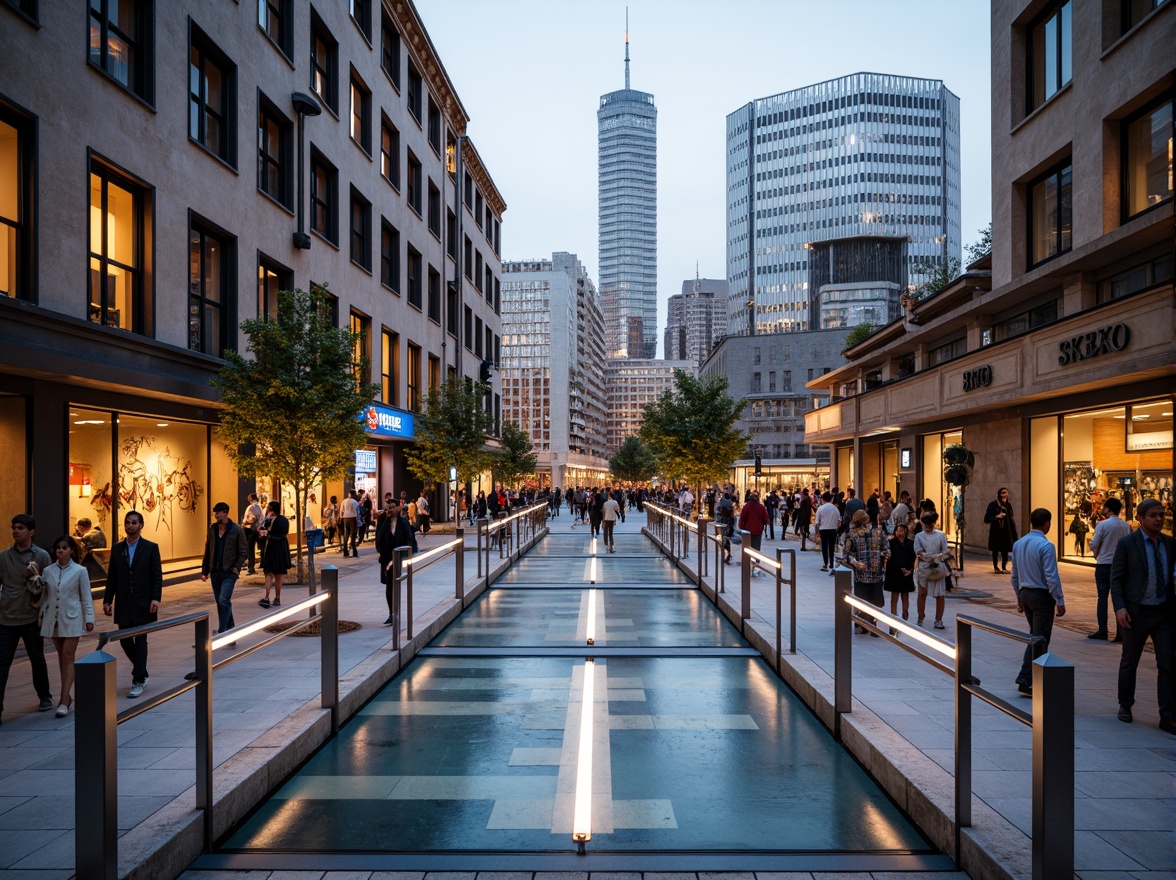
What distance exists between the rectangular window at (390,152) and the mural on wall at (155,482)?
1663 cm

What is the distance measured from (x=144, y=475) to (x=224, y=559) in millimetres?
7198

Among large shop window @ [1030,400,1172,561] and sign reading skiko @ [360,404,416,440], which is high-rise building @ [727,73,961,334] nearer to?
sign reading skiko @ [360,404,416,440]

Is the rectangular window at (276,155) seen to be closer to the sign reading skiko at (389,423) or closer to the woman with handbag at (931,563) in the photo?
the sign reading skiko at (389,423)

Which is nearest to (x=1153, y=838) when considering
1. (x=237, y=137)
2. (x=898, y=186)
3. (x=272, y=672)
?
(x=272, y=672)

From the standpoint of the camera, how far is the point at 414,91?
34969mm

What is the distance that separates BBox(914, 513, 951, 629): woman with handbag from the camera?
423 inches

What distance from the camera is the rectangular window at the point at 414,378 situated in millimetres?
33062

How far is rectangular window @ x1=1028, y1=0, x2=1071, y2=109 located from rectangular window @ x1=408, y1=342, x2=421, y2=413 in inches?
907

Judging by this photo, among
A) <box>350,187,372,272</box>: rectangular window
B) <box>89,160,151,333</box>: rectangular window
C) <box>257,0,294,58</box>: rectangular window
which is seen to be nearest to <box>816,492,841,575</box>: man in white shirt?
<box>89,160,151,333</box>: rectangular window

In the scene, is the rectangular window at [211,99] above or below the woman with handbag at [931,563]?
above

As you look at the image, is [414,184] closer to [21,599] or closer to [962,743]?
[21,599]

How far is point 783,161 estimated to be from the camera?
133m

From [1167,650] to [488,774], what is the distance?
5473 millimetres

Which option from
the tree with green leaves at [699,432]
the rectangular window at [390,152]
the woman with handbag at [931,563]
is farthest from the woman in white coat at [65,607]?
the tree with green leaves at [699,432]
